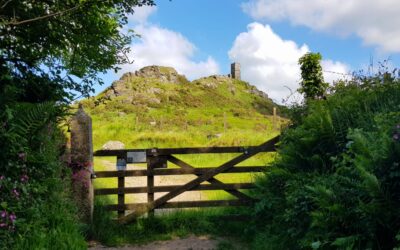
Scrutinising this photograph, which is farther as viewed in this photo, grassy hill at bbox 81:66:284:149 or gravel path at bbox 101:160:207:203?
grassy hill at bbox 81:66:284:149

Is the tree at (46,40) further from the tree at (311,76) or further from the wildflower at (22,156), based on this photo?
the tree at (311,76)

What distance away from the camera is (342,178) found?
467 cm

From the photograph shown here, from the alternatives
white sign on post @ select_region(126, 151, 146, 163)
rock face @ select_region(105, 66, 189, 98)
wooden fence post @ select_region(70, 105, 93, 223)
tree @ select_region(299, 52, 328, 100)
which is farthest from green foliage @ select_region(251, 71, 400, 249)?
rock face @ select_region(105, 66, 189, 98)

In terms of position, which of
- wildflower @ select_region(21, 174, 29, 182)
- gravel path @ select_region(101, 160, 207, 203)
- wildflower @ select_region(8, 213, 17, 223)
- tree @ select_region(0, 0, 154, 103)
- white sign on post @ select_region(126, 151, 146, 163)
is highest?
tree @ select_region(0, 0, 154, 103)

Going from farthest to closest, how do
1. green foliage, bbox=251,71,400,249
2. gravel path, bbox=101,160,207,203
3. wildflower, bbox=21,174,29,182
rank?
gravel path, bbox=101,160,207,203
wildflower, bbox=21,174,29,182
green foliage, bbox=251,71,400,249

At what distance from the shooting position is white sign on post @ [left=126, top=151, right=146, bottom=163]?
8742 mm

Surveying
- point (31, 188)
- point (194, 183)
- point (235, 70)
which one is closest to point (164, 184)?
point (194, 183)

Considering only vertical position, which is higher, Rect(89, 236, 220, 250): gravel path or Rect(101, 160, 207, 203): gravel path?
Rect(101, 160, 207, 203): gravel path

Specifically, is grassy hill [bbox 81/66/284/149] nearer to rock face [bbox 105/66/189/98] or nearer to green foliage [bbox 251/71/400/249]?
rock face [bbox 105/66/189/98]

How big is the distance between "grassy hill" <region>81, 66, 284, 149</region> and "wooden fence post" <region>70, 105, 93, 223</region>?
1511 centimetres

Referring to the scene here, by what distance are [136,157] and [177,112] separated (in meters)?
63.3

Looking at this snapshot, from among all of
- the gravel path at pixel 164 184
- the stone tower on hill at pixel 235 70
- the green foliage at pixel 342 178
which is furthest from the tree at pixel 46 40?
the stone tower on hill at pixel 235 70

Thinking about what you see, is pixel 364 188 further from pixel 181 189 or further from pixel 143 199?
pixel 143 199

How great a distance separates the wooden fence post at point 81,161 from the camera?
7836 mm
